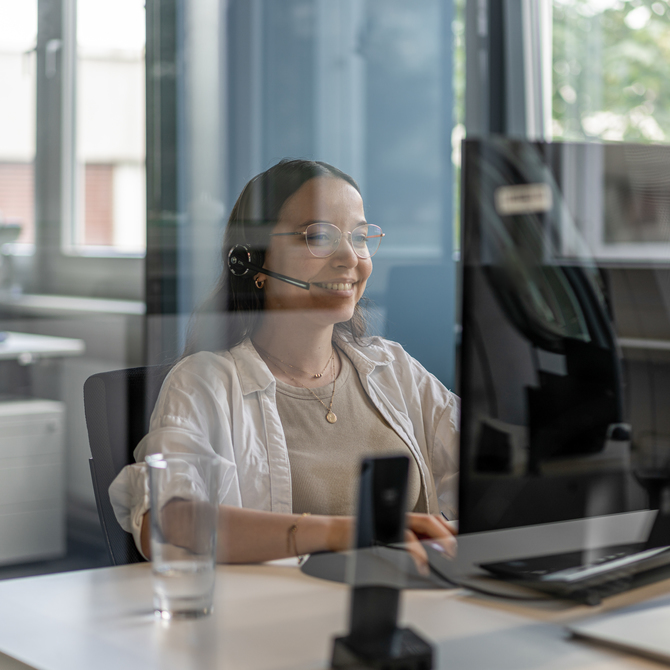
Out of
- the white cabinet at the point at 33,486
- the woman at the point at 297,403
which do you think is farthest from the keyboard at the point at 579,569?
the white cabinet at the point at 33,486

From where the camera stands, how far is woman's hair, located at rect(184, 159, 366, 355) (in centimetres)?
96

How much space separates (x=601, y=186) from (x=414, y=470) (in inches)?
14.4

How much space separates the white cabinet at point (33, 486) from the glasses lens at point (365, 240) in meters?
0.48

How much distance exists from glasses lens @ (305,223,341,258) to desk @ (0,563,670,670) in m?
0.34

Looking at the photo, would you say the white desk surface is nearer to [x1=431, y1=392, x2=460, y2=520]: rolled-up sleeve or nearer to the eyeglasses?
the eyeglasses

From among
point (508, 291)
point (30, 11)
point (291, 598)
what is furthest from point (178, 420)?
point (30, 11)

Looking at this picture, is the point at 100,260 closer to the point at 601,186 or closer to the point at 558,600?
the point at 601,186

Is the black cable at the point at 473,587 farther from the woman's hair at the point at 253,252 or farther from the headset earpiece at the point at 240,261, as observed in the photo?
the headset earpiece at the point at 240,261

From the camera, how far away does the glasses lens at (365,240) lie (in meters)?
0.94

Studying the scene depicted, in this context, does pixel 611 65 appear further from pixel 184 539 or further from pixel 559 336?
pixel 184 539

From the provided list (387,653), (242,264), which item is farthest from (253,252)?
(387,653)

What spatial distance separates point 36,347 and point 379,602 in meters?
0.81

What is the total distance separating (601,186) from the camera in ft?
2.98

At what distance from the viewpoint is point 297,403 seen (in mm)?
937
